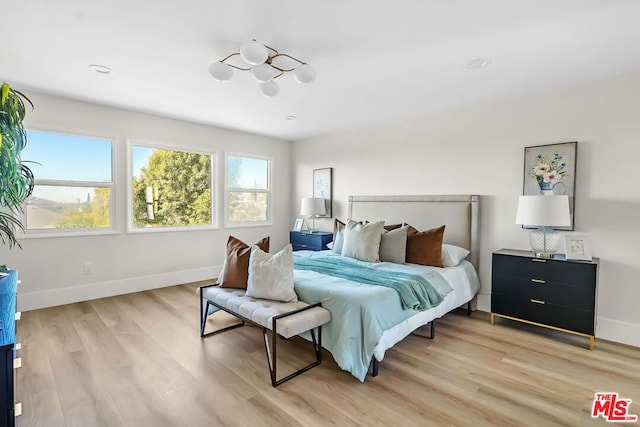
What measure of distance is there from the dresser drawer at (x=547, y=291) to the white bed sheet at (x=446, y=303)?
0.28m

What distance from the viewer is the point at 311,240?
5074 mm

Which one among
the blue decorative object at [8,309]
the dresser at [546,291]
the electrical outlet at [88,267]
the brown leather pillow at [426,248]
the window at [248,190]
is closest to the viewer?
the blue decorative object at [8,309]

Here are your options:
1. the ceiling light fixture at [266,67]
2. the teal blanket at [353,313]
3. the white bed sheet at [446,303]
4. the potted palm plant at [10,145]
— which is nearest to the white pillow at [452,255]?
the white bed sheet at [446,303]

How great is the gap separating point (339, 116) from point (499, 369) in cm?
325

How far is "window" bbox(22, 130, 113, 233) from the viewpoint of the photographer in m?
3.63

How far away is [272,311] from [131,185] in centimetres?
308

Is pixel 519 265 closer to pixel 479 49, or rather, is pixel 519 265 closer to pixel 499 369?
pixel 499 369

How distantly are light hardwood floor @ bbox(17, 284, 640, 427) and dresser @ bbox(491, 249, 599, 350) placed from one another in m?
0.18

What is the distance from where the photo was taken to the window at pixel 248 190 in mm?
5340

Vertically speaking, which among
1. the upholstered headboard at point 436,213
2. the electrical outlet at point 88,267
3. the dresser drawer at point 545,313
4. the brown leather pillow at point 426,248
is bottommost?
the dresser drawer at point 545,313

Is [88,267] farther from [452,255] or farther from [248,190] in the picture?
[452,255]

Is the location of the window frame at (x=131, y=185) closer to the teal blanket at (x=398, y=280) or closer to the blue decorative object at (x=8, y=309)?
the blue decorative object at (x=8, y=309)

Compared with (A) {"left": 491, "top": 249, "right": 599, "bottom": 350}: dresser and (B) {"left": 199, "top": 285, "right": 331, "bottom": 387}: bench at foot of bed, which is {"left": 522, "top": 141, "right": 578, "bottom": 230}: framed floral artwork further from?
(B) {"left": 199, "top": 285, "right": 331, "bottom": 387}: bench at foot of bed

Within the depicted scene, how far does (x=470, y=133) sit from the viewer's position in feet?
12.4
